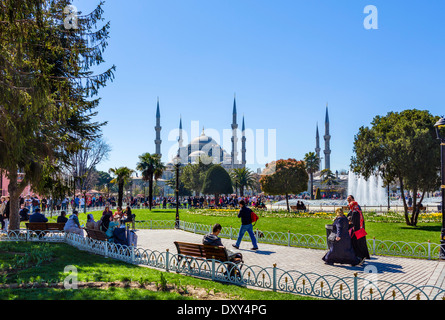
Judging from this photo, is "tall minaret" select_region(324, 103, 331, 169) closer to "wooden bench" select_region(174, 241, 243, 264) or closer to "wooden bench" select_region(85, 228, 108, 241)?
"wooden bench" select_region(85, 228, 108, 241)

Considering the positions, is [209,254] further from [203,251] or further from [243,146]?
[243,146]

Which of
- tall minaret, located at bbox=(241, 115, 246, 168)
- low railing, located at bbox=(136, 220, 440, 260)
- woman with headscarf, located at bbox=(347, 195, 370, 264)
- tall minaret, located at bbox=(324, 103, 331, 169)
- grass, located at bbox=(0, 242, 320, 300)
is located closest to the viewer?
grass, located at bbox=(0, 242, 320, 300)

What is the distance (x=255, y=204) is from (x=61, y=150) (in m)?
19.8

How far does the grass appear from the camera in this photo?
5.00 m

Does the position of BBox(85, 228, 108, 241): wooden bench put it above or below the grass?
above

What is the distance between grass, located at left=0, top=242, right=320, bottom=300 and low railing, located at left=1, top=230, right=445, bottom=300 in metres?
0.25

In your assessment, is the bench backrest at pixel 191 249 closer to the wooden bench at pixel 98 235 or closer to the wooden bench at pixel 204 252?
the wooden bench at pixel 204 252

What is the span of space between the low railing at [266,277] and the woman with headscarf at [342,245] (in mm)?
953

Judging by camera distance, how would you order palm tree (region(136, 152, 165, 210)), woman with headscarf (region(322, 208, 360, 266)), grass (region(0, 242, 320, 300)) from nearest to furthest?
grass (region(0, 242, 320, 300)) → woman with headscarf (region(322, 208, 360, 266)) → palm tree (region(136, 152, 165, 210))

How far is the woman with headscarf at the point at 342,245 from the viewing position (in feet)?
25.3

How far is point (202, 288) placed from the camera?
559 centimetres

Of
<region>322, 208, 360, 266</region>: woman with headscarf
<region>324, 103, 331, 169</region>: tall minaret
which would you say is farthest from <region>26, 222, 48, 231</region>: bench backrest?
<region>324, 103, 331, 169</region>: tall minaret
